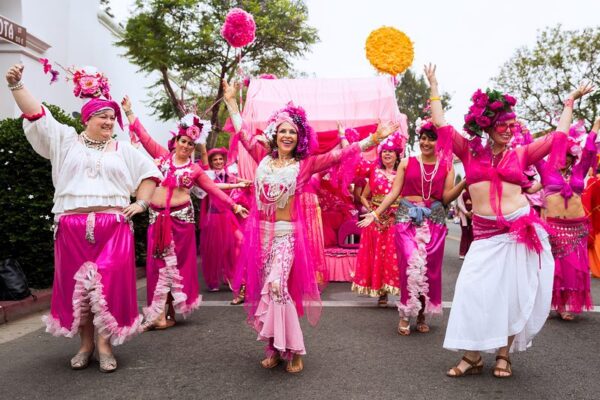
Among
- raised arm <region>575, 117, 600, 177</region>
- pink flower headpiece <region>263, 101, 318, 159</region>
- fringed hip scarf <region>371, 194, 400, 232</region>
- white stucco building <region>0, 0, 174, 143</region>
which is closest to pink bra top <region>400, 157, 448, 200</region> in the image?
fringed hip scarf <region>371, 194, 400, 232</region>

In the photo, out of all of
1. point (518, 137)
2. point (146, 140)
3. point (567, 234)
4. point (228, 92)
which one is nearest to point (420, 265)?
point (518, 137)

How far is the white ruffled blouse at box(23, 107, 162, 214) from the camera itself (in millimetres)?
4270

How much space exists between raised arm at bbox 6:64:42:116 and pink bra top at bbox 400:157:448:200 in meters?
3.51

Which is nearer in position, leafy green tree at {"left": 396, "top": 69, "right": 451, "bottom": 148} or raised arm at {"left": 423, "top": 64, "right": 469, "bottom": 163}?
raised arm at {"left": 423, "top": 64, "right": 469, "bottom": 163}

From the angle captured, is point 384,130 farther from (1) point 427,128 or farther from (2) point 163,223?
(2) point 163,223

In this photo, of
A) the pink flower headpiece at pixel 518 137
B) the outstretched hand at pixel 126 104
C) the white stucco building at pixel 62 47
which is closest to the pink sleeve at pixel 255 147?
the outstretched hand at pixel 126 104

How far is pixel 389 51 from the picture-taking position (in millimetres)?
9125

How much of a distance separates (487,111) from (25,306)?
5.19 meters

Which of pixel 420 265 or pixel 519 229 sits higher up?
pixel 519 229

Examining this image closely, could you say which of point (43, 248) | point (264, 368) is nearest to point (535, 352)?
point (264, 368)

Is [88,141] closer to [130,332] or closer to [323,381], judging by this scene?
[130,332]

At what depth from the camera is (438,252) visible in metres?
5.69

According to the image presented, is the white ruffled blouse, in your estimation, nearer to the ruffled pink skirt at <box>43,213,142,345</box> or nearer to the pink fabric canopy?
the ruffled pink skirt at <box>43,213,142,345</box>

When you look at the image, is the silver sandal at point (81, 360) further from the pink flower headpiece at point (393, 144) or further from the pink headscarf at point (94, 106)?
the pink flower headpiece at point (393, 144)
